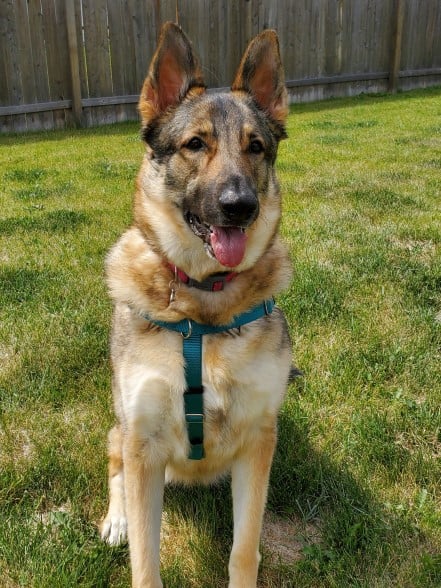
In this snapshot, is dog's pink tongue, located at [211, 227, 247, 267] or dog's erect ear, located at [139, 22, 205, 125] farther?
dog's erect ear, located at [139, 22, 205, 125]

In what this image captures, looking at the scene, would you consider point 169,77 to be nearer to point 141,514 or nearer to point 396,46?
point 141,514

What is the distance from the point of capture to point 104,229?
5.45 m

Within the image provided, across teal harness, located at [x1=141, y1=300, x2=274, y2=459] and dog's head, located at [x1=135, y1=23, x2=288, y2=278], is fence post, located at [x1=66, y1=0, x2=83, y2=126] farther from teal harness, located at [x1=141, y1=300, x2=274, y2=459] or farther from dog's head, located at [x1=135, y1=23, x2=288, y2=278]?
teal harness, located at [x1=141, y1=300, x2=274, y2=459]

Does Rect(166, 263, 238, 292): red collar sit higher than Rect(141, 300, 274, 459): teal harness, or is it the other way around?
Rect(166, 263, 238, 292): red collar

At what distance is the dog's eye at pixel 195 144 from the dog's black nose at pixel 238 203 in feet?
0.94

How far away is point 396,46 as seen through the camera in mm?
13883

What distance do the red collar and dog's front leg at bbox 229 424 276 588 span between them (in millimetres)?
569

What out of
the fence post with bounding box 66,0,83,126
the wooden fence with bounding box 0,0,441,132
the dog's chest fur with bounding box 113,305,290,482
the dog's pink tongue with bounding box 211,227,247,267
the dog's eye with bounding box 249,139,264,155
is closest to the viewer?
the dog's chest fur with bounding box 113,305,290,482

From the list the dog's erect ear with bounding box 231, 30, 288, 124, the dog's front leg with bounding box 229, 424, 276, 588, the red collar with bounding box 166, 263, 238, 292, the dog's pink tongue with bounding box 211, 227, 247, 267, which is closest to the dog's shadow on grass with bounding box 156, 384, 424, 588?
the dog's front leg with bounding box 229, 424, 276, 588

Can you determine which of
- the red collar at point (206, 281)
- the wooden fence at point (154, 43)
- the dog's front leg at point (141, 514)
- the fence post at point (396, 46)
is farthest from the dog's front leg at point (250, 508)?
the fence post at point (396, 46)

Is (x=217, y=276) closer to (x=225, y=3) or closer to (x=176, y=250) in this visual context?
(x=176, y=250)

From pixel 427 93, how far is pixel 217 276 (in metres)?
13.9

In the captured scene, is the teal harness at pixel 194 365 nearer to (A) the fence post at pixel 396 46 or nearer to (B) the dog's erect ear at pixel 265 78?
(B) the dog's erect ear at pixel 265 78

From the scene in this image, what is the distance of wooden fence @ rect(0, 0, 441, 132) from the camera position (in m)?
9.99
